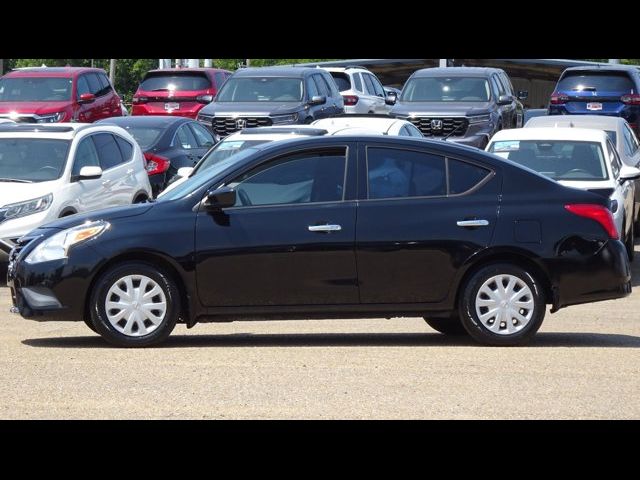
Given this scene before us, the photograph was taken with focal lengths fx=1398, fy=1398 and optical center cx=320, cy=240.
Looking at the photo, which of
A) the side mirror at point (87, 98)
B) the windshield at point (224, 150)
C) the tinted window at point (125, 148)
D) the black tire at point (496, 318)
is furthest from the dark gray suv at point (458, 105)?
the black tire at point (496, 318)

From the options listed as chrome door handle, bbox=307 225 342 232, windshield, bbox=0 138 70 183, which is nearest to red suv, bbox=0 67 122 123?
windshield, bbox=0 138 70 183

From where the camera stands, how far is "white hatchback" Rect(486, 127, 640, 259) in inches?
644

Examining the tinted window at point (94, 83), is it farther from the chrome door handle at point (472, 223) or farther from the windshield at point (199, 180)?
the chrome door handle at point (472, 223)

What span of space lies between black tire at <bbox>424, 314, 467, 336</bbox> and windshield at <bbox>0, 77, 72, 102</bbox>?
16.8 metres

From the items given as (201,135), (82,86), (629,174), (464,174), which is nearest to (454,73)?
(201,135)

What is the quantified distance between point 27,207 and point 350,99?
1595 centimetres

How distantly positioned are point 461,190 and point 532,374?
1948 mm

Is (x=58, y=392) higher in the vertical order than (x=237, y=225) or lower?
lower

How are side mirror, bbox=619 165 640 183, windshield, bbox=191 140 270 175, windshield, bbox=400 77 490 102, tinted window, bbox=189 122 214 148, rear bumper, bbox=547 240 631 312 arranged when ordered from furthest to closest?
windshield, bbox=400 77 490 102, tinted window, bbox=189 122 214 148, windshield, bbox=191 140 270 175, side mirror, bbox=619 165 640 183, rear bumper, bbox=547 240 631 312

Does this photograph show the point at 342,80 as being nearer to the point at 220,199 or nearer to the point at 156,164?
the point at 156,164

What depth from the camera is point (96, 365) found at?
9500 mm

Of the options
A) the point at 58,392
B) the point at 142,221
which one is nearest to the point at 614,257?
the point at 142,221

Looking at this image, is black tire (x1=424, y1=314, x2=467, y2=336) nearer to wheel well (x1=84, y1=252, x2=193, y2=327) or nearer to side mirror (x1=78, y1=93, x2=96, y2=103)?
wheel well (x1=84, y1=252, x2=193, y2=327)

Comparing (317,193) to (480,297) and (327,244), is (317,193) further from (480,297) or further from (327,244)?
(480,297)
